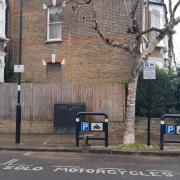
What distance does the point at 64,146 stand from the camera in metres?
15.2

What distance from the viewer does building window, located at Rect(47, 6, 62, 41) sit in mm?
24531

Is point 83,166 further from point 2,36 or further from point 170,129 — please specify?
point 2,36

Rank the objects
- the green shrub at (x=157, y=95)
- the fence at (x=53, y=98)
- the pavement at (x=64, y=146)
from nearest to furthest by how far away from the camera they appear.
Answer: the pavement at (x=64, y=146)
the fence at (x=53, y=98)
the green shrub at (x=157, y=95)

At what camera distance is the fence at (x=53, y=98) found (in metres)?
19.2

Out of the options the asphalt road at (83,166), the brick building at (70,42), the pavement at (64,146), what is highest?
the brick building at (70,42)

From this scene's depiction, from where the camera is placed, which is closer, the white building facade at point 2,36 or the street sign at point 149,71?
the street sign at point 149,71

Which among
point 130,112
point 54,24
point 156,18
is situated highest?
point 156,18

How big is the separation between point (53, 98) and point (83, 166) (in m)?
8.59

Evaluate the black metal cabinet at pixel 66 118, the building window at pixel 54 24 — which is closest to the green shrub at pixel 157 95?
the black metal cabinet at pixel 66 118

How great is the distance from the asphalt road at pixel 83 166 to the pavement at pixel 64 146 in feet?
1.49

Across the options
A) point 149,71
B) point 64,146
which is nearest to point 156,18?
point 149,71

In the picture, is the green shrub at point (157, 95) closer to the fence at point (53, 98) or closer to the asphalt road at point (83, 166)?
the fence at point (53, 98)

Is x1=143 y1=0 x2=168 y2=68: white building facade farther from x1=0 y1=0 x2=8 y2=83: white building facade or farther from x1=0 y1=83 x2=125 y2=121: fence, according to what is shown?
x1=0 y1=0 x2=8 y2=83: white building facade

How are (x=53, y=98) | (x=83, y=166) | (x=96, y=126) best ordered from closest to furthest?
(x=83, y=166), (x=96, y=126), (x=53, y=98)
